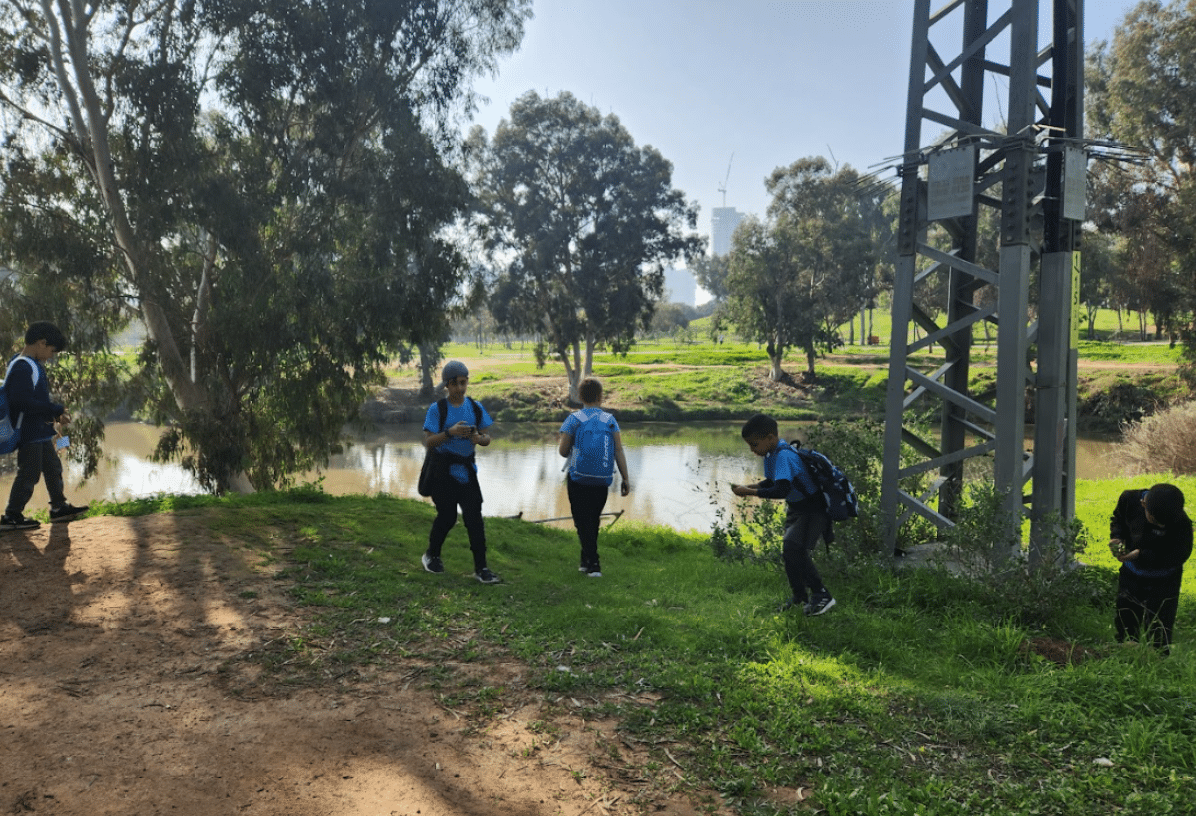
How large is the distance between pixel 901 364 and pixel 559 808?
442 cm

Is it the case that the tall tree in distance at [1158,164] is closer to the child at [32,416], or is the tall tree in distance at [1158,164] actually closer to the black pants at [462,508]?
the black pants at [462,508]

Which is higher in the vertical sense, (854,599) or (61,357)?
(61,357)

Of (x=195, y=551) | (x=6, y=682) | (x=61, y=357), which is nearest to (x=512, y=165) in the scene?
(x=61, y=357)

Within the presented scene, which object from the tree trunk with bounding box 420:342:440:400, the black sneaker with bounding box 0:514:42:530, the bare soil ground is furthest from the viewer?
the tree trunk with bounding box 420:342:440:400

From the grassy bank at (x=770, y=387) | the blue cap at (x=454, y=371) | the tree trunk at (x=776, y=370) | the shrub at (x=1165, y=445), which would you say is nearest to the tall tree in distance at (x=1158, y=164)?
the grassy bank at (x=770, y=387)

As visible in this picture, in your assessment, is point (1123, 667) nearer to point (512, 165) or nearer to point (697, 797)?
point (697, 797)

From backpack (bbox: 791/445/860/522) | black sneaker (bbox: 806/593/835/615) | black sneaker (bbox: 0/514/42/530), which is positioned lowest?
black sneaker (bbox: 806/593/835/615)

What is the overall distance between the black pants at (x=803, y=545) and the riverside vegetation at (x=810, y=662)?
0.26 meters

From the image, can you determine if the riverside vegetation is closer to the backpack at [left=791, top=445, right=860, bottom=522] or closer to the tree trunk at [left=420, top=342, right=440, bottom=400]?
the backpack at [left=791, top=445, right=860, bottom=522]

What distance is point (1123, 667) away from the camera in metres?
3.97

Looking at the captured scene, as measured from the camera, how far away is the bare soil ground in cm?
306

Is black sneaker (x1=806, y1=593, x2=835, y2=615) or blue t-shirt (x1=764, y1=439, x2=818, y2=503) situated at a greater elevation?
blue t-shirt (x1=764, y1=439, x2=818, y2=503)

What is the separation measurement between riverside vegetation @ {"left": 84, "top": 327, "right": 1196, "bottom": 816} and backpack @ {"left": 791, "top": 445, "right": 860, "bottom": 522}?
0.67m

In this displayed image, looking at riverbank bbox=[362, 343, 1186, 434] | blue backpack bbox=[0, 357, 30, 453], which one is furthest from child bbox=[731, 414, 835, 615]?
riverbank bbox=[362, 343, 1186, 434]
